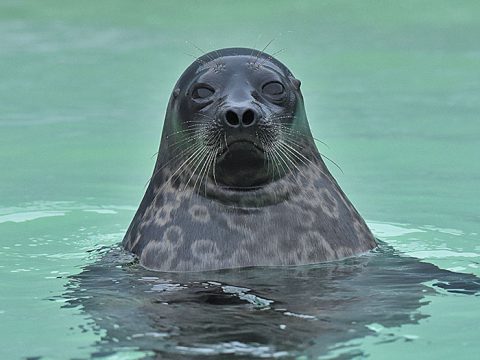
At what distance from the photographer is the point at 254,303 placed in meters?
6.73

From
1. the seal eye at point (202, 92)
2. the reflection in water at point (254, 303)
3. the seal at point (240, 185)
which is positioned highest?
the seal eye at point (202, 92)

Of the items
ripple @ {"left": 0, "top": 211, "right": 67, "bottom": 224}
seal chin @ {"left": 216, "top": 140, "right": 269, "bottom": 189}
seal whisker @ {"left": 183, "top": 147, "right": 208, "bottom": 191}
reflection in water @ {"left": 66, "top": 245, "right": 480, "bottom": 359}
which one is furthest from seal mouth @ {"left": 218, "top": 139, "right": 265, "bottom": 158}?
ripple @ {"left": 0, "top": 211, "right": 67, "bottom": 224}

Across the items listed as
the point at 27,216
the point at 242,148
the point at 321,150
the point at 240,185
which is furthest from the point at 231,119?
the point at 321,150

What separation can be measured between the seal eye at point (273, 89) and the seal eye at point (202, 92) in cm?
29

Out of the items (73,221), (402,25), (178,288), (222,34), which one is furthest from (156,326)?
(402,25)

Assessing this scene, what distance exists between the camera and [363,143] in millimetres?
12430

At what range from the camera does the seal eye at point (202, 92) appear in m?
7.91

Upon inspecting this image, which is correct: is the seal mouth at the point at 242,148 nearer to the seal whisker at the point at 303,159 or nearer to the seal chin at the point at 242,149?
the seal chin at the point at 242,149

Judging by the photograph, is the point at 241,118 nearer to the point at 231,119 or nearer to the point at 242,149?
the point at 231,119

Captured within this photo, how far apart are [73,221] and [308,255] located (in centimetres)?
257

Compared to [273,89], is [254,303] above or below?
below

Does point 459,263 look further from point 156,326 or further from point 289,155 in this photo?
point 156,326

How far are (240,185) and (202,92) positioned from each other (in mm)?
567

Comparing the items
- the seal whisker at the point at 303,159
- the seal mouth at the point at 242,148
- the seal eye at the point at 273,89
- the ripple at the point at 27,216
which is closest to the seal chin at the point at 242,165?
the seal mouth at the point at 242,148
